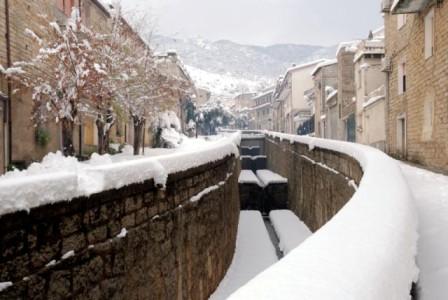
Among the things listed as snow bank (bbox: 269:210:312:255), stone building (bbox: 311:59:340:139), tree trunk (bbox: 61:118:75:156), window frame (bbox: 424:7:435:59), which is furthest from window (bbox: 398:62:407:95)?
stone building (bbox: 311:59:340:139)

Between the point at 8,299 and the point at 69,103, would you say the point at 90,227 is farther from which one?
the point at 69,103

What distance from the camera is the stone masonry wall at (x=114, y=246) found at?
288 cm

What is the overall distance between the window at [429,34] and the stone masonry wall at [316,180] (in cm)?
413

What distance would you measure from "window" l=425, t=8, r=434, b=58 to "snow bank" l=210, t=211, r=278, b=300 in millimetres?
7095

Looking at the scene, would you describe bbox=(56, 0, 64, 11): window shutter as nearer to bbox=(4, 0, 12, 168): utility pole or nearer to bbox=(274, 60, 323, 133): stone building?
bbox=(4, 0, 12, 168): utility pole

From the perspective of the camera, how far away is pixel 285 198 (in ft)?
72.3

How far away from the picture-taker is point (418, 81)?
45.7 ft

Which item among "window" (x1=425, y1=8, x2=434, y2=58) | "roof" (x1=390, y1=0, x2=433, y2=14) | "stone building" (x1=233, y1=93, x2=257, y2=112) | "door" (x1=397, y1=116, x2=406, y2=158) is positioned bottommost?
"door" (x1=397, y1=116, x2=406, y2=158)

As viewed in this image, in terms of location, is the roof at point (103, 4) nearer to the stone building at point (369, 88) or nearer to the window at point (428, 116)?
the stone building at point (369, 88)

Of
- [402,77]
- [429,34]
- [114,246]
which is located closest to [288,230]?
[402,77]

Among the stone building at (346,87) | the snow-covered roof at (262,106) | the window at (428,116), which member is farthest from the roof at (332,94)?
the snow-covered roof at (262,106)

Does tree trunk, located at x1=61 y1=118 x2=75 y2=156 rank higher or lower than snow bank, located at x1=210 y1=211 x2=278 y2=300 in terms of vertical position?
higher

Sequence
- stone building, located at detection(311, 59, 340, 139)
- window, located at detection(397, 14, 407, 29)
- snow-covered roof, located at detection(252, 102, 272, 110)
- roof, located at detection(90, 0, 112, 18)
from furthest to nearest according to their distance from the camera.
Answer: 1. snow-covered roof, located at detection(252, 102, 272, 110)
2. stone building, located at detection(311, 59, 340, 139)
3. roof, located at detection(90, 0, 112, 18)
4. window, located at detection(397, 14, 407, 29)

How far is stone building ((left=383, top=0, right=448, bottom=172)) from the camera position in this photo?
1172cm
